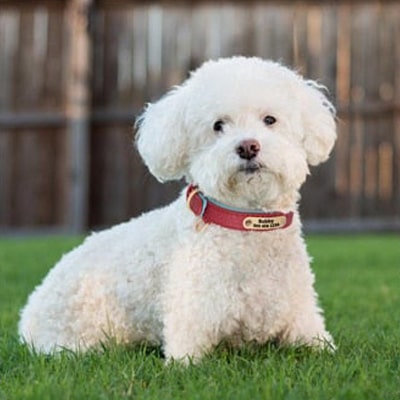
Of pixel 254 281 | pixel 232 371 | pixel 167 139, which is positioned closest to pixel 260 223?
pixel 254 281

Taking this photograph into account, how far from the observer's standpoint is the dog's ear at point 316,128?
366 centimetres

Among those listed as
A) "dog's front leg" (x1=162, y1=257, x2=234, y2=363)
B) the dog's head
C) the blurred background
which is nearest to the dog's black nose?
the dog's head

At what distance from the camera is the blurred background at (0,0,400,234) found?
11148 mm

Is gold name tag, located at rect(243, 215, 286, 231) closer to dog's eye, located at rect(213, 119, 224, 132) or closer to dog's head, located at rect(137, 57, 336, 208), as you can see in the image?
dog's head, located at rect(137, 57, 336, 208)

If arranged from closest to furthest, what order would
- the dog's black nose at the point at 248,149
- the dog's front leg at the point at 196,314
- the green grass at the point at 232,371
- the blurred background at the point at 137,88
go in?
the green grass at the point at 232,371
the dog's black nose at the point at 248,149
the dog's front leg at the point at 196,314
the blurred background at the point at 137,88

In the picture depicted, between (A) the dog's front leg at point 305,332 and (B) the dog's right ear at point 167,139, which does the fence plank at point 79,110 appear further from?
(A) the dog's front leg at point 305,332

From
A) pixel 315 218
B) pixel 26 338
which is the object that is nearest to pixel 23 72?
pixel 315 218

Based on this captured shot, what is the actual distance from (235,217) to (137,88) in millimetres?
8027

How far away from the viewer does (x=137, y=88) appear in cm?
1150

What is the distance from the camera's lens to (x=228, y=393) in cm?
288

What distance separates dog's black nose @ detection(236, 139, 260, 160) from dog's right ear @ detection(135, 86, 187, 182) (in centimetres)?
37

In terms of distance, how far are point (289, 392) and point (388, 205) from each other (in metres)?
8.57

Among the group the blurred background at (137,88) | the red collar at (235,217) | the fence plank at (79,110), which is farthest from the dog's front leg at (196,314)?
the fence plank at (79,110)

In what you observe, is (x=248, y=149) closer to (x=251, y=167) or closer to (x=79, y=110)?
(x=251, y=167)
